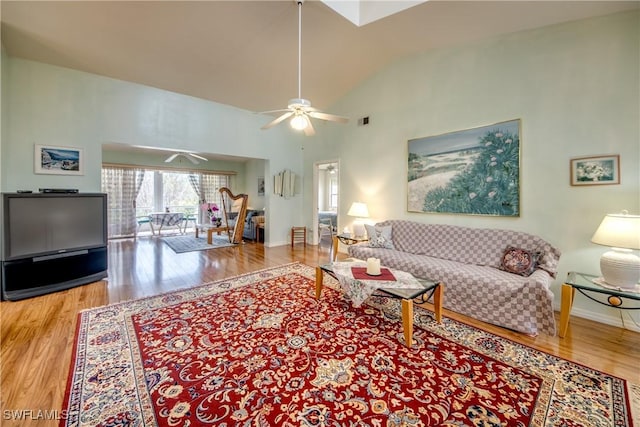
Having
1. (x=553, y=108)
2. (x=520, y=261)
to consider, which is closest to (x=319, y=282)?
(x=520, y=261)

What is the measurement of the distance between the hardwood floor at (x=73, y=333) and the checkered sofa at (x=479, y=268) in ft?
0.50

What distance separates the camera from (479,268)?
3041 millimetres

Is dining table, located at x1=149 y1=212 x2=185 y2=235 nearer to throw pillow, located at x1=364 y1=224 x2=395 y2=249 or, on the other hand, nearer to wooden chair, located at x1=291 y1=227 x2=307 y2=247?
wooden chair, located at x1=291 y1=227 x2=307 y2=247

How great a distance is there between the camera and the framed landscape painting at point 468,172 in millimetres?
3219

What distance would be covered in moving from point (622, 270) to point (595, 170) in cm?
110

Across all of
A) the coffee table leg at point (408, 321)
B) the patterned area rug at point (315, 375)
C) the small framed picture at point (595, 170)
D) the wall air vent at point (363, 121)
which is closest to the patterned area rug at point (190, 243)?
the patterned area rug at point (315, 375)

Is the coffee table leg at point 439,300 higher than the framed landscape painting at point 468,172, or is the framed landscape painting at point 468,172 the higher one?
the framed landscape painting at point 468,172

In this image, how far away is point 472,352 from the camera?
206 cm

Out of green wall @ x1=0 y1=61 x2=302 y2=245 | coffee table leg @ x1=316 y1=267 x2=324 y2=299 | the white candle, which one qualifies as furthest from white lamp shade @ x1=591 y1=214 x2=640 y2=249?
green wall @ x1=0 y1=61 x2=302 y2=245

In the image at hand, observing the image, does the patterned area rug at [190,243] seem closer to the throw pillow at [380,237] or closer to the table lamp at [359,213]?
the table lamp at [359,213]

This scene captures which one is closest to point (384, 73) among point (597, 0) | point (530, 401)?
point (597, 0)

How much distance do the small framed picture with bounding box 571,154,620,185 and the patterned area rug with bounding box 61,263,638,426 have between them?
6.21ft

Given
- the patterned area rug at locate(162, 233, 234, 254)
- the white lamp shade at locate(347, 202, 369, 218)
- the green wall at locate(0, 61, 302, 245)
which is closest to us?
the green wall at locate(0, 61, 302, 245)

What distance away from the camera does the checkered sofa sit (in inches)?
92.6
